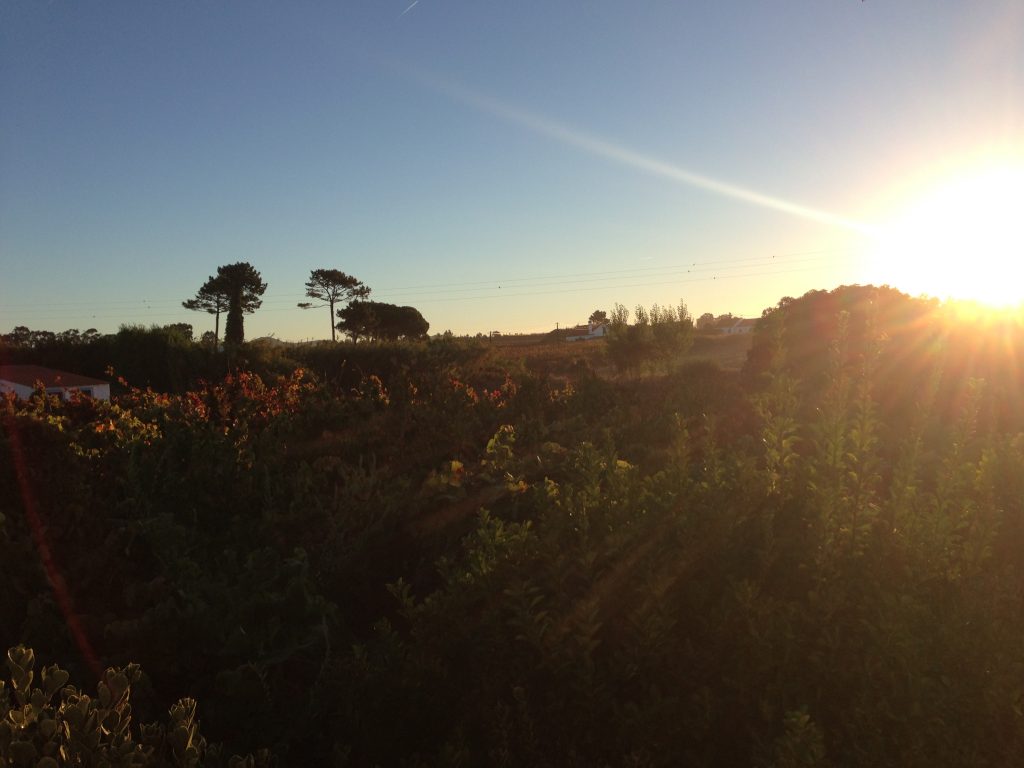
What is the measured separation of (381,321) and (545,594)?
49.4 meters

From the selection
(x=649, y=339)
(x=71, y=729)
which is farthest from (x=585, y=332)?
(x=71, y=729)

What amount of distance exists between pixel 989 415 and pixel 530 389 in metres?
4.28

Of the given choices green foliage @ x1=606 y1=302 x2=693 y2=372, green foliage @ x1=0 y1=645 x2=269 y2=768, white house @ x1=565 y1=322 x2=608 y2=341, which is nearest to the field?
green foliage @ x1=606 y1=302 x2=693 y2=372

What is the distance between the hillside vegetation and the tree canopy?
145 ft

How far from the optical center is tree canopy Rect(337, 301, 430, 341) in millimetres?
48438

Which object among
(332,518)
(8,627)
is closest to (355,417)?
(332,518)

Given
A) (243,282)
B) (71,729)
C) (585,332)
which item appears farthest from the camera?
(585,332)

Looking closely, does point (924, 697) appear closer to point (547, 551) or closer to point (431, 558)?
point (547, 551)

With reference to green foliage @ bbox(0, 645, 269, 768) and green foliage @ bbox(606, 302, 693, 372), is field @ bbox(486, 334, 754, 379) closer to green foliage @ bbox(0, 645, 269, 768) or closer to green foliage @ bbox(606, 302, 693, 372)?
green foliage @ bbox(606, 302, 693, 372)

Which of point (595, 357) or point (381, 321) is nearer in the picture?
point (595, 357)

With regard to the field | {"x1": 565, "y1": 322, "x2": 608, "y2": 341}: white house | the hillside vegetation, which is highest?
{"x1": 565, "y1": 322, "x2": 608, "y2": 341}: white house

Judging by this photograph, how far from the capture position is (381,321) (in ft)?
166

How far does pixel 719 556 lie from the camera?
2533 mm

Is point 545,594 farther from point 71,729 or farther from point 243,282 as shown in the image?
point 243,282
